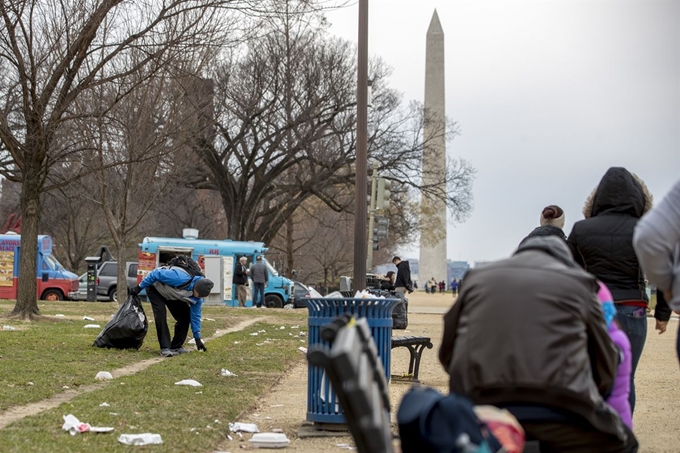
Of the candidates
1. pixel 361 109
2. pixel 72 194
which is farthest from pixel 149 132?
pixel 72 194

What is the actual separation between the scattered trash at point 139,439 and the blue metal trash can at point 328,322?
1.50 meters

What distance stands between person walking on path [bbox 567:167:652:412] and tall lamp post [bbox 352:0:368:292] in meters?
8.39

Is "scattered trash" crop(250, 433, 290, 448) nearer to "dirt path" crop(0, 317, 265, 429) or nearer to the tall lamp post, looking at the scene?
"dirt path" crop(0, 317, 265, 429)

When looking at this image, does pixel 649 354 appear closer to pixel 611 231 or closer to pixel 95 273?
pixel 611 231

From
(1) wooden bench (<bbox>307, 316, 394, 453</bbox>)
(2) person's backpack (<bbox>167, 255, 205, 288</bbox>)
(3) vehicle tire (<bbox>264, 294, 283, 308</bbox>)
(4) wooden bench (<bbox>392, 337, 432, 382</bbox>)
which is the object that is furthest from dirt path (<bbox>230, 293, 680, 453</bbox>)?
(3) vehicle tire (<bbox>264, 294, 283, 308</bbox>)

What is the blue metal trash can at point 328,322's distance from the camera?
8.34 m

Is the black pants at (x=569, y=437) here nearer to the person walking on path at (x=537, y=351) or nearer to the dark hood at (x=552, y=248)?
the person walking on path at (x=537, y=351)

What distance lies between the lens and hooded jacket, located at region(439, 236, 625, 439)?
3.49 m

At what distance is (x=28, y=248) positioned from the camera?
19766 mm

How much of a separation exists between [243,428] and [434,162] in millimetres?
34702

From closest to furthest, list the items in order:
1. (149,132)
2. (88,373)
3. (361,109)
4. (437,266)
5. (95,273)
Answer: (88,373)
(361,109)
(149,132)
(95,273)
(437,266)

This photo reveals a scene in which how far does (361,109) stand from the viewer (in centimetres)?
1517

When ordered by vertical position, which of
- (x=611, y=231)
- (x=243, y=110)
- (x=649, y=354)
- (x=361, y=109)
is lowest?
(x=649, y=354)

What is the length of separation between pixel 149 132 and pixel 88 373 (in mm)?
14947
